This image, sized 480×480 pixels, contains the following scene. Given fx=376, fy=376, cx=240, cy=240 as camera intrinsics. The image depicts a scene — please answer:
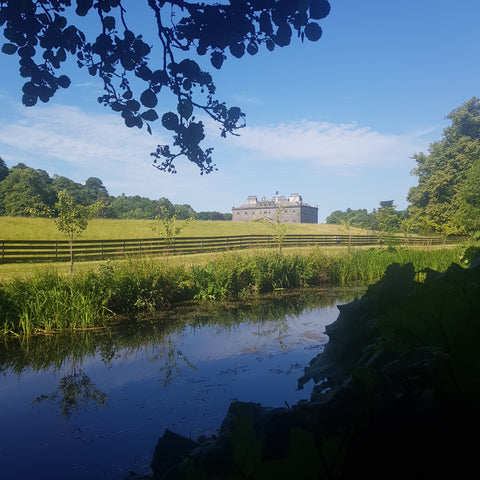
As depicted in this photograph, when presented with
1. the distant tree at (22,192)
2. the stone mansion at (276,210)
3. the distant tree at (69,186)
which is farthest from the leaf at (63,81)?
the stone mansion at (276,210)

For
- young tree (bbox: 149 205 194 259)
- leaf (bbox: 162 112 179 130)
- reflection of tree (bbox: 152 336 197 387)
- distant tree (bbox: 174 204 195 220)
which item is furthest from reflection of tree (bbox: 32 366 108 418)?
distant tree (bbox: 174 204 195 220)

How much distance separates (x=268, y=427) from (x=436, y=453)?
24 centimetres

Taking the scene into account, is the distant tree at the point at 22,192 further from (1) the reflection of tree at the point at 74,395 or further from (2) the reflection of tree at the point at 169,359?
(1) the reflection of tree at the point at 74,395

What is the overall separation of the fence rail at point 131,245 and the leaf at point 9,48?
9.65 meters

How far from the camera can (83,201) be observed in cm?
6538

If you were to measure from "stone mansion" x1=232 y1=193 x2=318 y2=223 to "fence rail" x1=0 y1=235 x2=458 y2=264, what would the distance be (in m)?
48.9

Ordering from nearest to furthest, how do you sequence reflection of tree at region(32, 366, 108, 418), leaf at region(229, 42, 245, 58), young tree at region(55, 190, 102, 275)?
leaf at region(229, 42, 245, 58), reflection of tree at region(32, 366, 108, 418), young tree at region(55, 190, 102, 275)

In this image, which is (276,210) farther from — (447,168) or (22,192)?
(447,168)

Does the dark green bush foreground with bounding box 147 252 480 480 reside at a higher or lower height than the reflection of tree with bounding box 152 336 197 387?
higher

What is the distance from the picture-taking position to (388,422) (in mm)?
491

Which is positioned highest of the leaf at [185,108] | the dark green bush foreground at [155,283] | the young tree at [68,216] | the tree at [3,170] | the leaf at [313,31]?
the tree at [3,170]

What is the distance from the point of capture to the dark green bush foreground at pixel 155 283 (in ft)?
25.3

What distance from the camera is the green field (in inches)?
1267

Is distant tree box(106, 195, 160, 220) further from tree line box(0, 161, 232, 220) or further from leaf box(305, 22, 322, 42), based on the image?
leaf box(305, 22, 322, 42)
